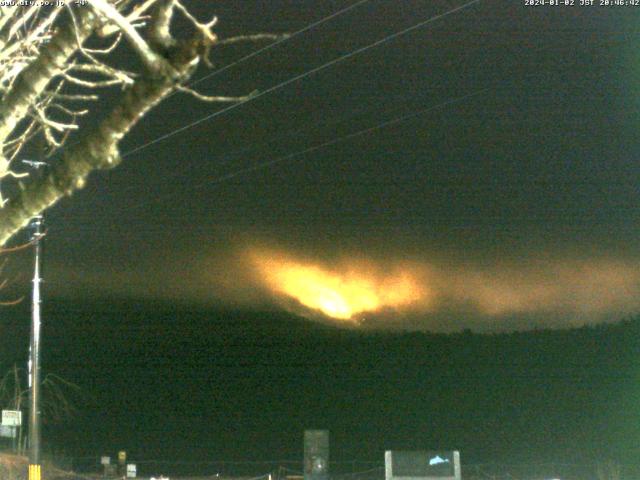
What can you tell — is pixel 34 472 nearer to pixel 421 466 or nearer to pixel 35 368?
pixel 35 368

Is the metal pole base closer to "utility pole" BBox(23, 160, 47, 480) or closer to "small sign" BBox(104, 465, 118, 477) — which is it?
"utility pole" BBox(23, 160, 47, 480)

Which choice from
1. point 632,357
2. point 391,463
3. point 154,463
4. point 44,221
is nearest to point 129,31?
point 44,221

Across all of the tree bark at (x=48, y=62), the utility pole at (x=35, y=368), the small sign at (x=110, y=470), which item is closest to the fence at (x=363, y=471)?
the small sign at (x=110, y=470)

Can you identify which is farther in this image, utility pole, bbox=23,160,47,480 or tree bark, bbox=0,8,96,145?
utility pole, bbox=23,160,47,480

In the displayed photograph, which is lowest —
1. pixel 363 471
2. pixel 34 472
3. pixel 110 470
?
pixel 363 471

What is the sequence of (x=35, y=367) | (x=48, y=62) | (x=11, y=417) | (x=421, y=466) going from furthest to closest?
(x=11, y=417) < (x=421, y=466) < (x=35, y=367) < (x=48, y=62)

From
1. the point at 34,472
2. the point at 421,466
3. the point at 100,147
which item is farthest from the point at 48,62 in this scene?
the point at 421,466

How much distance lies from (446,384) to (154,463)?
33.3 m

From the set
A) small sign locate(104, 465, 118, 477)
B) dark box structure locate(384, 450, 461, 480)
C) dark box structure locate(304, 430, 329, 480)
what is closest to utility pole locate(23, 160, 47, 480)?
dark box structure locate(384, 450, 461, 480)

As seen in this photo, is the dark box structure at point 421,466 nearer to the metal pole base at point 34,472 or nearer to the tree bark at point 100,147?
the metal pole base at point 34,472

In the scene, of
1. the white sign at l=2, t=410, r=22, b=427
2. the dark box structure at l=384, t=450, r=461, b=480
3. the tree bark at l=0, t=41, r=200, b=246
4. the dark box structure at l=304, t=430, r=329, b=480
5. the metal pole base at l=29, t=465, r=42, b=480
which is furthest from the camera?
the dark box structure at l=304, t=430, r=329, b=480

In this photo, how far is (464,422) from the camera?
66750mm

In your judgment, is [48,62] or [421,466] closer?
[48,62]

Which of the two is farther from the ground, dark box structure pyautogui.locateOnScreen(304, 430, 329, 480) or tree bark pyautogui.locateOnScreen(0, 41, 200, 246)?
tree bark pyautogui.locateOnScreen(0, 41, 200, 246)
